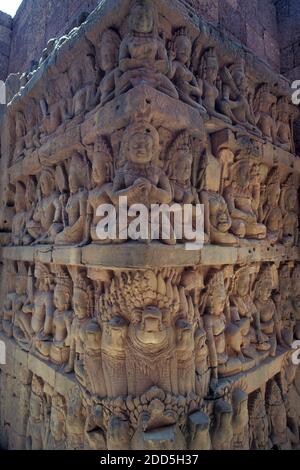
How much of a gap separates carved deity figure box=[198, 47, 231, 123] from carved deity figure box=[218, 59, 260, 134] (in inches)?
10.0

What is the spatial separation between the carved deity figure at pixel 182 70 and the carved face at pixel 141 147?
786 mm

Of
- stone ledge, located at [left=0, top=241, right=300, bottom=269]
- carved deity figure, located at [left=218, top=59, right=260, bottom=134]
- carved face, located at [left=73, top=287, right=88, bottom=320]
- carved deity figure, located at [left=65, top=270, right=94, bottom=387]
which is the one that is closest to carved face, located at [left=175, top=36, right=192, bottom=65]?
carved deity figure, located at [left=218, top=59, right=260, bottom=134]

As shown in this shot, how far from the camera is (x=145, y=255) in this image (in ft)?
7.84

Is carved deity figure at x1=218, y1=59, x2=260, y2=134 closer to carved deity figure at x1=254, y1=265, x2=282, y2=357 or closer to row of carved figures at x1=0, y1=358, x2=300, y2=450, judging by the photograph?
carved deity figure at x1=254, y1=265, x2=282, y2=357

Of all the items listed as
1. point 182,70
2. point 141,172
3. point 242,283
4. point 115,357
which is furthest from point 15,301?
point 182,70

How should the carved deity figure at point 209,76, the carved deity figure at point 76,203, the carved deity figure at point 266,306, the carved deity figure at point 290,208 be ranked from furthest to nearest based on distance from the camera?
the carved deity figure at point 290,208
the carved deity figure at point 266,306
the carved deity figure at point 209,76
the carved deity figure at point 76,203

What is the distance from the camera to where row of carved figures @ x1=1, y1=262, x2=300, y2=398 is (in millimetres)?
2469

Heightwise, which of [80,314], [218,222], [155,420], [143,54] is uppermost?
[143,54]

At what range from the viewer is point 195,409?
2.54 meters

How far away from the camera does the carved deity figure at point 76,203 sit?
123 inches

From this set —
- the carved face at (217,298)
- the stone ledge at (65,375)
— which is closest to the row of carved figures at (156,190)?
the carved face at (217,298)

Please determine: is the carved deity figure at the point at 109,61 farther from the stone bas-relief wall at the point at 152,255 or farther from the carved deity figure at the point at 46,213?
the carved deity figure at the point at 46,213

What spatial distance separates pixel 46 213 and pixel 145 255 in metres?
2.05

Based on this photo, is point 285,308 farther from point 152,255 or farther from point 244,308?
point 152,255
